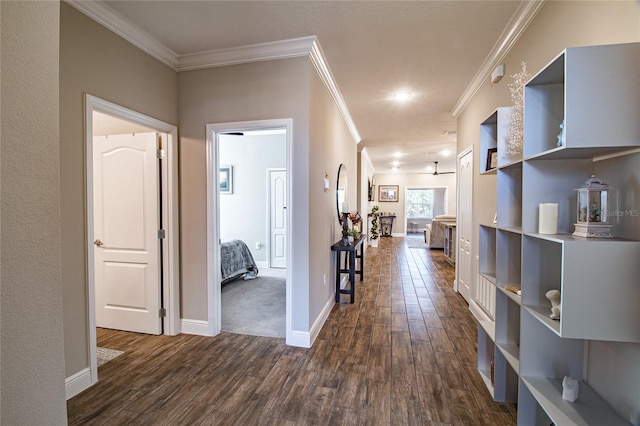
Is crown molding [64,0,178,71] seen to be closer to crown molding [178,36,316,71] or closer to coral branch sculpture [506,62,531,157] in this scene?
crown molding [178,36,316,71]

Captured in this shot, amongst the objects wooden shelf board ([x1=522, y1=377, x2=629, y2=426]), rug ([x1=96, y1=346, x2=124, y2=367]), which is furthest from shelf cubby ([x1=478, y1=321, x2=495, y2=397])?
rug ([x1=96, y1=346, x2=124, y2=367])

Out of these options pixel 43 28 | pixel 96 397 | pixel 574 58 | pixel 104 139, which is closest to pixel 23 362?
pixel 43 28

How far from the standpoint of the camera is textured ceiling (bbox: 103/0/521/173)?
213 cm

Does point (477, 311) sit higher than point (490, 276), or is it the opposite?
point (490, 276)

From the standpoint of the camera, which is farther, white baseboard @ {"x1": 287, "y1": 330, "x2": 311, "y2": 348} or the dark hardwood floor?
white baseboard @ {"x1": 287, "y1": 330, "x2": 311, "y2": 348}

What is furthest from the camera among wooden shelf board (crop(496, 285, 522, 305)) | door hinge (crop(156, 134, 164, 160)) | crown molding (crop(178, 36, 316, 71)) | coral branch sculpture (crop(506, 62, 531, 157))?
door hinge (crop(156, 134, 164, 160))

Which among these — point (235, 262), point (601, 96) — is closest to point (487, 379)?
point (601, 96)

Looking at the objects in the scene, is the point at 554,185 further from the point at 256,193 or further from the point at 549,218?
the point at 256,193

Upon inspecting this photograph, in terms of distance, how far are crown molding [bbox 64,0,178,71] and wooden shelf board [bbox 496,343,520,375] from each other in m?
3.56

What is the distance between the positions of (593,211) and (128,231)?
11.6 ft

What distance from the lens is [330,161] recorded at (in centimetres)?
365

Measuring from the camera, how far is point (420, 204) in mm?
13586

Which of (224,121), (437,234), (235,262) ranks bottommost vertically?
(235,262)

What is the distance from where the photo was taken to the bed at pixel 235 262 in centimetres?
453
